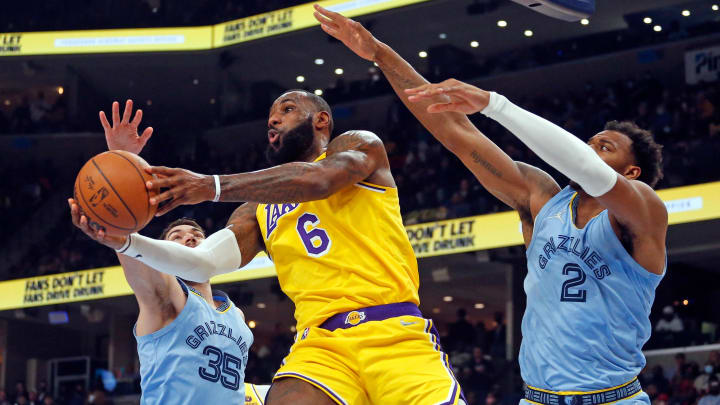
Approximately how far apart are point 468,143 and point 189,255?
150 cm

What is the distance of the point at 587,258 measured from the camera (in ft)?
14.5

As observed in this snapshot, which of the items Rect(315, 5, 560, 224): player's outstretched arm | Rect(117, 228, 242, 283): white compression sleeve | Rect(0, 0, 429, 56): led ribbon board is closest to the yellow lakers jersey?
Rect(117, 228, 242, 283): white compression sleeve

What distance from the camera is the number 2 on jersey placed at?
441cm

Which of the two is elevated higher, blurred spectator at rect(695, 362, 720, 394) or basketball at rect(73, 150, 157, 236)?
basketball at rect(73, 150, 157, 236)

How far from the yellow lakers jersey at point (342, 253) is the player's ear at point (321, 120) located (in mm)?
434

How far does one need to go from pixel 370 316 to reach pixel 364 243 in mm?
342

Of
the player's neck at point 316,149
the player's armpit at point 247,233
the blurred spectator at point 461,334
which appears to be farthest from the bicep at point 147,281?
the blurred spectator at point 461,334

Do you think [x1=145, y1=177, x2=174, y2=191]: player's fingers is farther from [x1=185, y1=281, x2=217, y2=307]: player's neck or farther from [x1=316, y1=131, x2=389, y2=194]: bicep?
[x1=185, y1=281, x2=217, y2=307]: player's neck

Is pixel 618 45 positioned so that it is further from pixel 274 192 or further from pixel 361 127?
pixel 274 192

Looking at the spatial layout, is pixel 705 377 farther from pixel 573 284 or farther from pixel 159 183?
pixel 159 183

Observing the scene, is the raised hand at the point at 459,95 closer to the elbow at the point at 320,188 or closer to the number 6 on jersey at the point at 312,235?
the elbow at the point at 320,188

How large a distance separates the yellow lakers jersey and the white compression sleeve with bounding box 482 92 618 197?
35.6 inches

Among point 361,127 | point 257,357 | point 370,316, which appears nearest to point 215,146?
point 361,127

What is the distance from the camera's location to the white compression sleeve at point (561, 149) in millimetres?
3967
